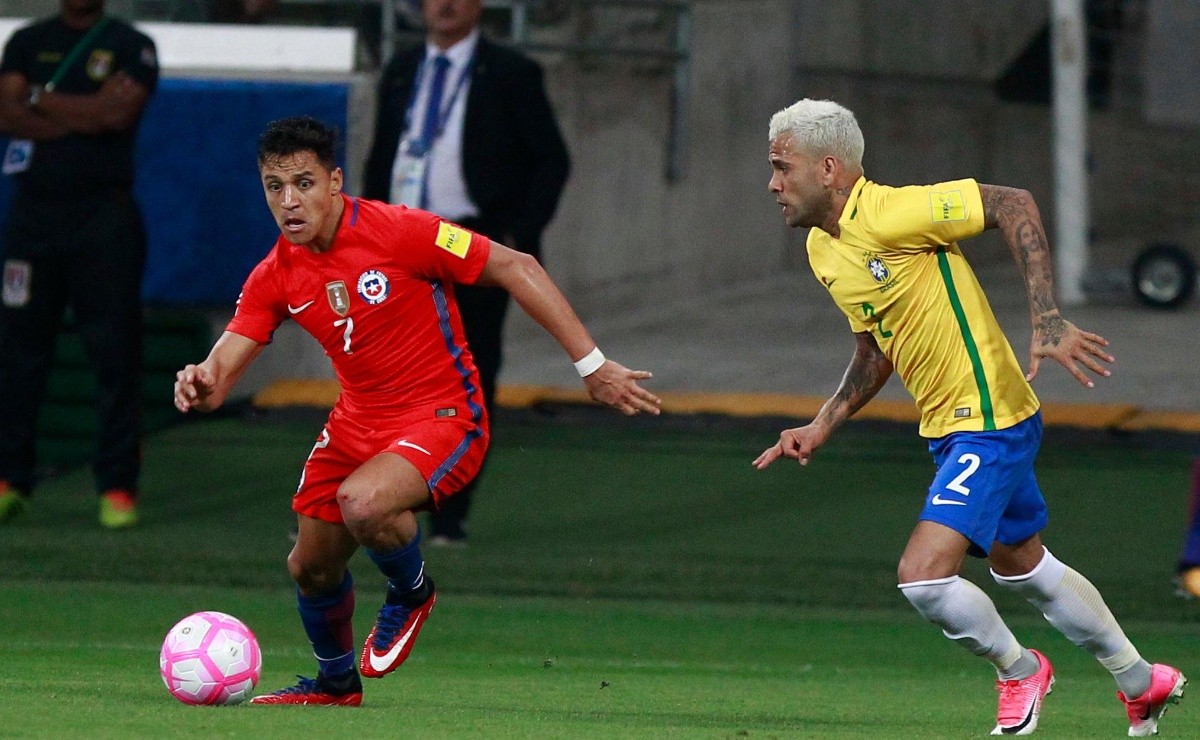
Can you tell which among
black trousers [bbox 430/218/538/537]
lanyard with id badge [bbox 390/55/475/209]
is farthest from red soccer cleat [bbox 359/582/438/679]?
lanyard with id badge [bbox 390/55/475/209]

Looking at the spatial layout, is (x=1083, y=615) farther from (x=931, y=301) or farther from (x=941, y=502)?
(x=931, y=301)

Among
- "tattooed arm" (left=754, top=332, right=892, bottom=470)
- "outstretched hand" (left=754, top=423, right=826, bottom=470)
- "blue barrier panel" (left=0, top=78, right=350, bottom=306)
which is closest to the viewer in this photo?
"outstretched hand" (left=754, top=423, right=826, bottom=470)

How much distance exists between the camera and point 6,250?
10.5m

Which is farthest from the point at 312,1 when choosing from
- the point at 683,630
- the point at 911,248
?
the point at 911,248

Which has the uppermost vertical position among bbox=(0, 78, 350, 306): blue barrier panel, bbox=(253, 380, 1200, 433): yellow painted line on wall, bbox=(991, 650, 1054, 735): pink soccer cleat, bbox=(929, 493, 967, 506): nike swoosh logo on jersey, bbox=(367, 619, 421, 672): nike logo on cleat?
bbox=(929, 493, 967, 506): nike swoosh logo on jersey

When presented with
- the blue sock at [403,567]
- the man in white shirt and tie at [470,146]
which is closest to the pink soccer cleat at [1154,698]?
the blue sock at [403,567]

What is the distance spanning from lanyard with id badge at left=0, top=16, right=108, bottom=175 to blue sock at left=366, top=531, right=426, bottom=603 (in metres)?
4.71

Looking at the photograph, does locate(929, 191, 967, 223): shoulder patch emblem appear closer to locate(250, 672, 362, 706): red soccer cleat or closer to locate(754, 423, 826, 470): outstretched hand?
locate(754, 423, 826, 470): outstretched hand

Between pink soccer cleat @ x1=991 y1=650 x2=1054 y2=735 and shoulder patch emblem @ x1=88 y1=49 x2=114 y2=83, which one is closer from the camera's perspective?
pink soccer cleat @ x1=991 y1=650 x2=1054 y2=735

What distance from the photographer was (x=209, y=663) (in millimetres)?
6004

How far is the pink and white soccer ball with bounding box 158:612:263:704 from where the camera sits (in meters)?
5.99

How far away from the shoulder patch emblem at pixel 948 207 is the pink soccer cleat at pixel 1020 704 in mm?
1261

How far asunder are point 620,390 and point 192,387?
46.3 inches

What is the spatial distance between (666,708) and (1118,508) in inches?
204
